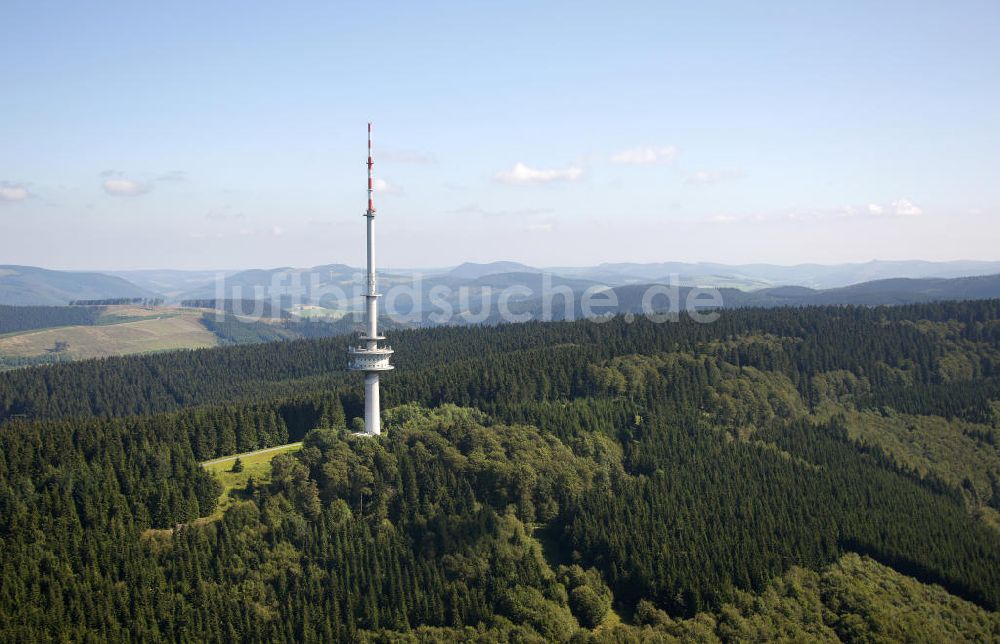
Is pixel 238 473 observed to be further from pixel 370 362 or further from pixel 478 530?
pixel 478 530

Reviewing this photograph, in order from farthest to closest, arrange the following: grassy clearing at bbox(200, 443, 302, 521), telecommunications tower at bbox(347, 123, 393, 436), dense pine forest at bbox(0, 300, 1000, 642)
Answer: telecommunications tower at bbox(347, 123, 393, 436) → grassy clearing at bbox(200, 443, 302, 521) → dense pine forest at bbox(0, 300, 1000, 642)

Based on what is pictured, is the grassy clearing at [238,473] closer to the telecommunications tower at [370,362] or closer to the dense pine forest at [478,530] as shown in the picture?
the dense pine forest at [478,530]

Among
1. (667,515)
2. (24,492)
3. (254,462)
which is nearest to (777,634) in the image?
(667,515)

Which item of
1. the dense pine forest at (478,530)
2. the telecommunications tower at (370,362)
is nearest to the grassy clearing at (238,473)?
the dense pine forest at (478,530)

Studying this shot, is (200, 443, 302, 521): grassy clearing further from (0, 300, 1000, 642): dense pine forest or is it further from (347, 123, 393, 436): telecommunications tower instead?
(347, 123, 393, 436): telecommunications tower

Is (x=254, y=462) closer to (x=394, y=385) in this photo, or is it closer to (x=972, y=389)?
(x=394, y=385)

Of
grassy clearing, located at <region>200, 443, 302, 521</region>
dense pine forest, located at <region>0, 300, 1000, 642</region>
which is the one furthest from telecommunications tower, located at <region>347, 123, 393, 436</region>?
grassy clearing, located at <region>200, 443, 302, 521</region>

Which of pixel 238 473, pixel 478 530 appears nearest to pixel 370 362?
pixel 238 473
